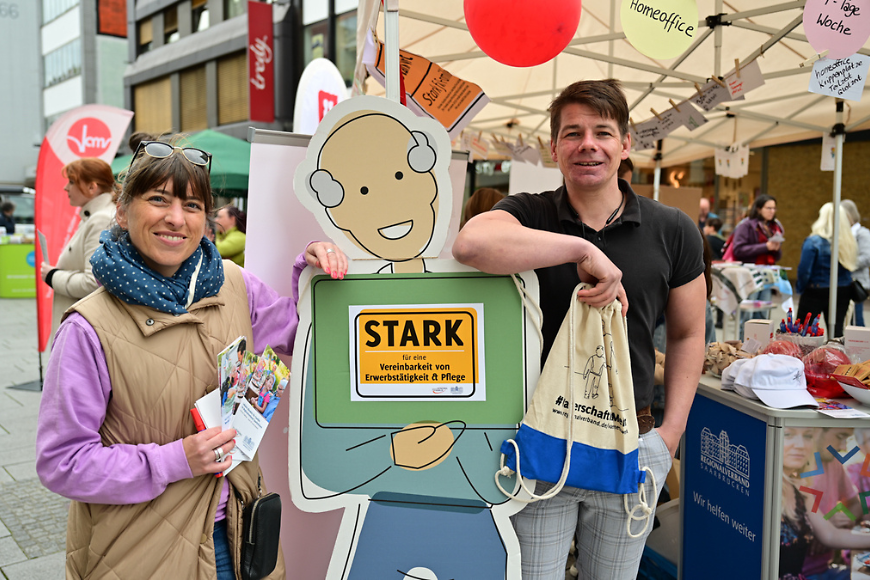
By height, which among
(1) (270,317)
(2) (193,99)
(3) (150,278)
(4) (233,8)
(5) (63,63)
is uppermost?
(5) (63,63)

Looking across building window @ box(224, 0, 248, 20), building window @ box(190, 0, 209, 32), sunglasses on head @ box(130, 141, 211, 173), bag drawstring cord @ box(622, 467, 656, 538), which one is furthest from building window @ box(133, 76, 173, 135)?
bag drawstring cord @ box(622, 467, 656, 538)

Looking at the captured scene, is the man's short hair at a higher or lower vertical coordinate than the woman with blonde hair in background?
higher

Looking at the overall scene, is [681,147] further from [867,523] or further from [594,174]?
Answer: [594,174]

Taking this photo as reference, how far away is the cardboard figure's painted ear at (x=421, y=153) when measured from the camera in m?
1.47

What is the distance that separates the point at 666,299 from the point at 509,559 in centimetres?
76

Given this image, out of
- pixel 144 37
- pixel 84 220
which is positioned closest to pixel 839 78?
pixel 84 220

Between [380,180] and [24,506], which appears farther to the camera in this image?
[24,506]

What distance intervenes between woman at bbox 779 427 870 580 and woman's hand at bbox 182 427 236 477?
1.77m

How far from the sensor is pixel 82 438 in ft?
3.95

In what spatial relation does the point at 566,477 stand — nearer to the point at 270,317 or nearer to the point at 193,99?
the point at 270,317

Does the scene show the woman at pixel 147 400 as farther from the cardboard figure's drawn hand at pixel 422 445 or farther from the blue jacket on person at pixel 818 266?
the blue jacket on person at pixel 818 266

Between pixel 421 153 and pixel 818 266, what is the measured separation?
18.2 ft

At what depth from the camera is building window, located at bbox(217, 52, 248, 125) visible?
53.5 feet

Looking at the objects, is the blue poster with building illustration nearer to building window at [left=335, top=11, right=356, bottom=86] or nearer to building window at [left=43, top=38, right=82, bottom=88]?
building window at [left=335, top=11, right=356, bottom=86]
